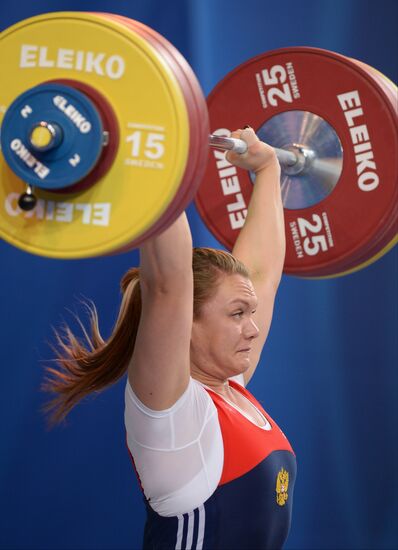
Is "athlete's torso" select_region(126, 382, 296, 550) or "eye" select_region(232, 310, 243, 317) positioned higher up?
"eye" select_region(232, 310, 243, 317)

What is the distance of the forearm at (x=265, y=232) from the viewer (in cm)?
220

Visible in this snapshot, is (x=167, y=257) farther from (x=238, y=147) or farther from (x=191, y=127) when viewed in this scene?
(x=238, y=147)

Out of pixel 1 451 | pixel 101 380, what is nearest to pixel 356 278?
pixel 1 451

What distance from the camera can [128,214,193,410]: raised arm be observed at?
→ 1493 millimetres

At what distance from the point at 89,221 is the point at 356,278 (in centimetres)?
208

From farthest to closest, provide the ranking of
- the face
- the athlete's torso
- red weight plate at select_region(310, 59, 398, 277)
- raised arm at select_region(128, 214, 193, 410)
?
red weight plate at select_region(310, 59, 398, 277) < the face < the athlete's torso < raised arm at select_region(128, 214, 193, 410)

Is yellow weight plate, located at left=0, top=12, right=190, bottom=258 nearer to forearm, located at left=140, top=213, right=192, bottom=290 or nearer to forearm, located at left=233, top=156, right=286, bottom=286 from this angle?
forearm, located at left=140, top=213, right=192, bottom=290

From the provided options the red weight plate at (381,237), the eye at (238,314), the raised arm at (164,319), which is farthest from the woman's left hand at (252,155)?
the raised arm at (164,319)

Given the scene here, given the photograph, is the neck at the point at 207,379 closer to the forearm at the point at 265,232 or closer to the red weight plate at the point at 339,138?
the forearm at the point at 265,232

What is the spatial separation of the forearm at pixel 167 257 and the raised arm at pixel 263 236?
654 millimetres

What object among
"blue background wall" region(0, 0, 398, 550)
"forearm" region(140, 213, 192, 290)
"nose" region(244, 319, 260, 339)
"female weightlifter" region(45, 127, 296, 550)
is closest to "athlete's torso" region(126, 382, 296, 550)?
"female weightlifter" region(45, 127, 296, 550)

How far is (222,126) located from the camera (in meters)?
2.42

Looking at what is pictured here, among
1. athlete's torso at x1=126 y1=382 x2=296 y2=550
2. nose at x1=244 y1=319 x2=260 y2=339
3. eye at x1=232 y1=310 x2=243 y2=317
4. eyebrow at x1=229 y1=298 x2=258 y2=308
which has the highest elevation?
eyebrow at x1=229 y1=298 x2=258 y2=308

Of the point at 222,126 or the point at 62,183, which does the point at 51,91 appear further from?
the point at 222,126
